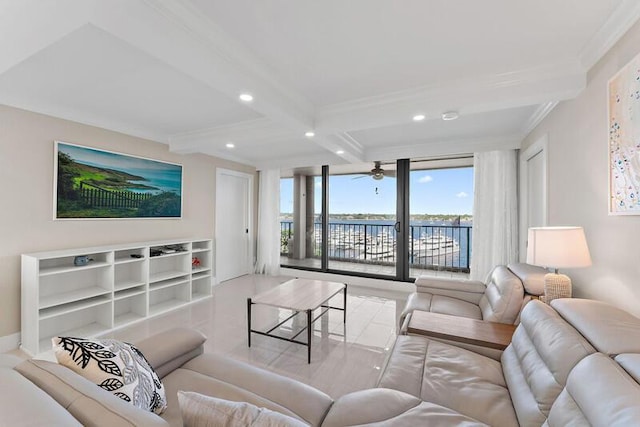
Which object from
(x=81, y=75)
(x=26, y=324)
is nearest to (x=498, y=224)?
(x=81, y=75)

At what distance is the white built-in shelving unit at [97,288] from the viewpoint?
254 centimetres

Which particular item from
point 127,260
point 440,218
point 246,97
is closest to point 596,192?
point 246,97

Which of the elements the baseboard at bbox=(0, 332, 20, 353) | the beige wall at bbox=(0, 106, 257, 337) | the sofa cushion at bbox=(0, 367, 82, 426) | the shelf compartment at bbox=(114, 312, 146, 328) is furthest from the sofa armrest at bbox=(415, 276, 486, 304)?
the baseboard at bbox=(0, 332, 20, 353)

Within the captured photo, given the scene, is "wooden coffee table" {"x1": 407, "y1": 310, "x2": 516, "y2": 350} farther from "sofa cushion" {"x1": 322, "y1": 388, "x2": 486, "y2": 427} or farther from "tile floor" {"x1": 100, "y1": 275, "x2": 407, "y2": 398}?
"sofa cushion" {"x1": 322, "y1": 388, "x2": 486, "y2": 427}

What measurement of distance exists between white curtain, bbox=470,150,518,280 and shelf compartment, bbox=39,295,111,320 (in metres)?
4.79

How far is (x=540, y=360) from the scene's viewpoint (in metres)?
1.29

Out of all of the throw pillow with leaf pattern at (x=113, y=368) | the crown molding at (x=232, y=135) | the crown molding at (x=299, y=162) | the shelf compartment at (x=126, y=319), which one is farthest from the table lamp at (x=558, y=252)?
the shelf compartment at (x=126, y=319)

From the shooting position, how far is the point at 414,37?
5.65 feet

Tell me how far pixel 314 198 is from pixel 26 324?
426 cm

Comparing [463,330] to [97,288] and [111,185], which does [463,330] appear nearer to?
[97,288]

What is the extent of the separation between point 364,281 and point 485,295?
92.4 inches

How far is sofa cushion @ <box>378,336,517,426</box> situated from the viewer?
4.13 feet

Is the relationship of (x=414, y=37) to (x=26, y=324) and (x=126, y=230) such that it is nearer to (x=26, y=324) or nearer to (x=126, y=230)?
(x=126, y=230)

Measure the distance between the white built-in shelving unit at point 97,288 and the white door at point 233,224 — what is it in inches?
41.1
